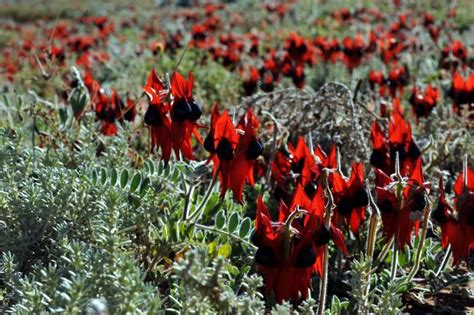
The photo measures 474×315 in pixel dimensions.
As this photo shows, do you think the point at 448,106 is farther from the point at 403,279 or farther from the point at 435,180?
the point at 403,279

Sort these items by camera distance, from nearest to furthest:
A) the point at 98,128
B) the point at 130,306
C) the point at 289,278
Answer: the point at 130,306, the point at 289,278, the point at 98,128

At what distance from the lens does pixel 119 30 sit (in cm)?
1194

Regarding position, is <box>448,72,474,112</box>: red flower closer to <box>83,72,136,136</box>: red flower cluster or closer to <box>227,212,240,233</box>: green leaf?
<box>83,72,136,136</box>: red flower cluster

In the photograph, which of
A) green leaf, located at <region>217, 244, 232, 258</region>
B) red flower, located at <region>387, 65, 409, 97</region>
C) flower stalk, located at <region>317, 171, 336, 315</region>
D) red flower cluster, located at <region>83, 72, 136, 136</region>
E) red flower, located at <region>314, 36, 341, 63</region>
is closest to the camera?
flower stalk, located at <region>317, 171, 336, 315</region>

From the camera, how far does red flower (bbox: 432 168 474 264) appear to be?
6.57 ft

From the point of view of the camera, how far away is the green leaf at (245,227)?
2.25 m

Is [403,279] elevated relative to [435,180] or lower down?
lower down

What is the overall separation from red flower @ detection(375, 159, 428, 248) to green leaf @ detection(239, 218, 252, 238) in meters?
0.42

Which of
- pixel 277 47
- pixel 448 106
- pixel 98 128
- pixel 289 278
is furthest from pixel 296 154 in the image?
pixel 277 47

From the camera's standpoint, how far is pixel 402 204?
6.70 feet

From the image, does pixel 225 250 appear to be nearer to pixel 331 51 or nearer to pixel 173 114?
pixel 173 114

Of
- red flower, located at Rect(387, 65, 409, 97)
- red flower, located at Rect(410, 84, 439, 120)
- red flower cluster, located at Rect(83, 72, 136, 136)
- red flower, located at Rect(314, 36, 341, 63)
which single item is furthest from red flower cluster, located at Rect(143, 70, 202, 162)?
red flower, located at Rect(314, 36, 341, 63)

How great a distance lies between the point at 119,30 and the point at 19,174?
973 centimetres

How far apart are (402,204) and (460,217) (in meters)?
0.16
